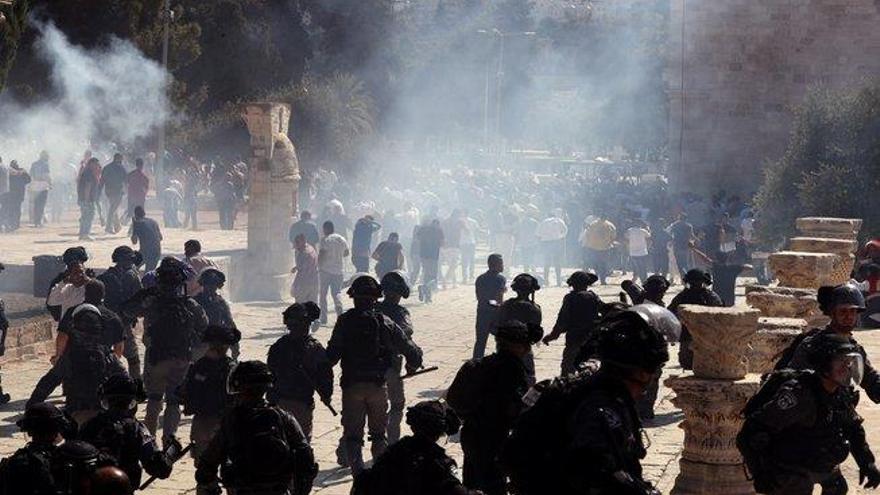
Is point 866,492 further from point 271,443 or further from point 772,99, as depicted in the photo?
point 772,99

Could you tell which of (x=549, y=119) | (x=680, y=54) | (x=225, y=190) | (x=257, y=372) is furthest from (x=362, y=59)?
(x=257, y=372)

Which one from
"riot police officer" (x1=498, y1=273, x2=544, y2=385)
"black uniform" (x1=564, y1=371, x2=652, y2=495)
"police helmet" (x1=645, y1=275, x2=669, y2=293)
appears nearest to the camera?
"black uniform" (x1=564, y1=371, x2=652, y2=495)

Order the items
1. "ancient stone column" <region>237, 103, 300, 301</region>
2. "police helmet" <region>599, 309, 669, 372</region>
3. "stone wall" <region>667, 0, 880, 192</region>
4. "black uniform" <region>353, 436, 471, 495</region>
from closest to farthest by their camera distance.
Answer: "police helmet" <region>599, 309, 669, 372</region> < "black uniform" <region>353, 436, 471, 495</region> < "ancient stone column" <region>237, 103, 300, 301</region> < "stone wall" <region>667, 0, 880, 192</region>

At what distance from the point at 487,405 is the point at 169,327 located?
11.9 feet

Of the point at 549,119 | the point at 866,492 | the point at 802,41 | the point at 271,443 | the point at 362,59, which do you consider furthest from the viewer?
the point at 549,119

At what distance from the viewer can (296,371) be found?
9.84 m

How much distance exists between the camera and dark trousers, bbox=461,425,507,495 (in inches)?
337

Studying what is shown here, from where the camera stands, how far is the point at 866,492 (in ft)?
31.9

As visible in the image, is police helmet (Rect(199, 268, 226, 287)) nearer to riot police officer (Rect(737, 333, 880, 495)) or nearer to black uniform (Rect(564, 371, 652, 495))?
riot police officer (Rect(737, 333, 880, 495))

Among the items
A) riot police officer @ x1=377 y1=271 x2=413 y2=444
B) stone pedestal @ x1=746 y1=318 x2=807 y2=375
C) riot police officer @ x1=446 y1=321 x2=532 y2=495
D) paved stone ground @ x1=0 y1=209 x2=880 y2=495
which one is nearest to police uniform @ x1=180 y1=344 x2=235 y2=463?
riot police officer @ x1=446 y1=321 x2=532 y2=495

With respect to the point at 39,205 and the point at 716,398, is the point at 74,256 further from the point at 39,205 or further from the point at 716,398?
the point at 39,205

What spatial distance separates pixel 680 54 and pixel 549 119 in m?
52.5

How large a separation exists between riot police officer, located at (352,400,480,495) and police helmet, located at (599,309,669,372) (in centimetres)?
165

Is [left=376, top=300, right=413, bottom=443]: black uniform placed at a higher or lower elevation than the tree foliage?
lower
